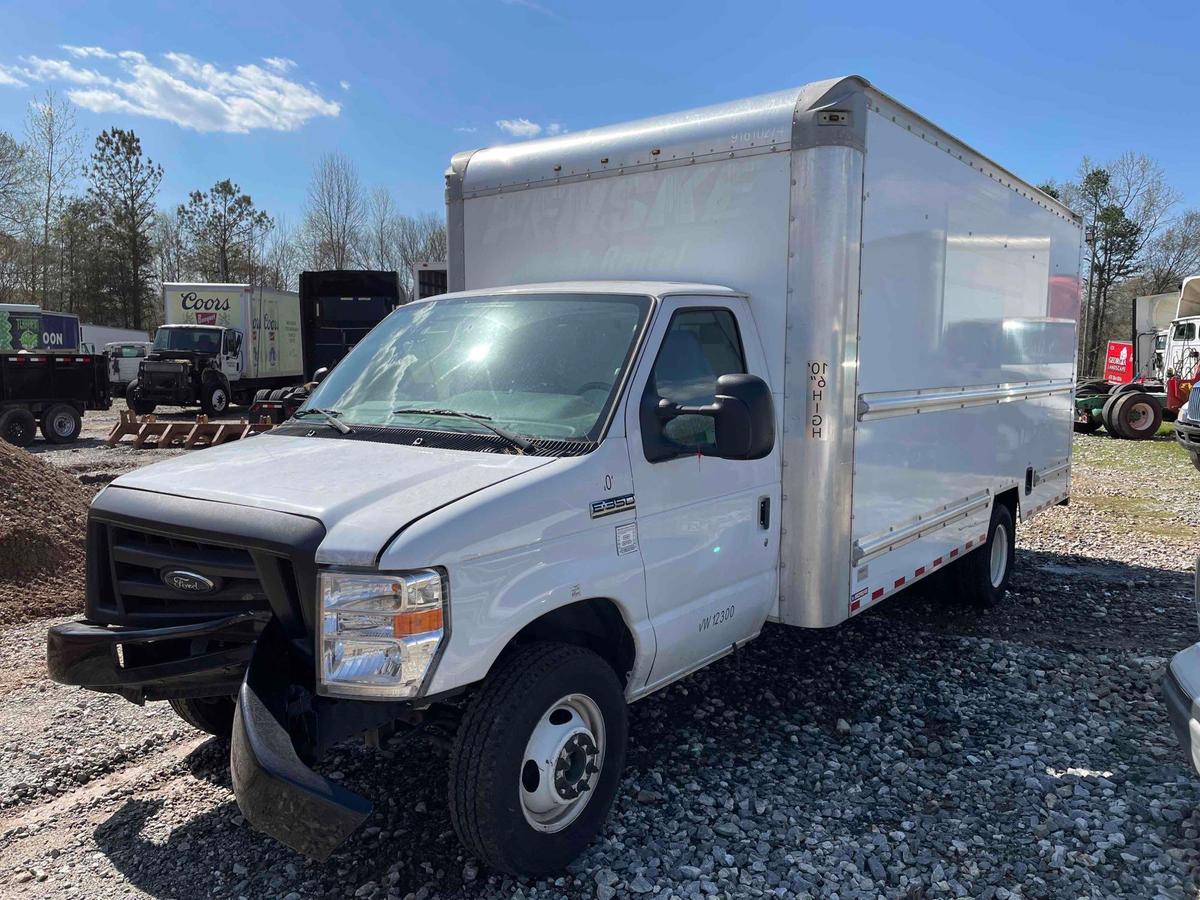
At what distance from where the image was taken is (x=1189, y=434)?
11812 millimetres

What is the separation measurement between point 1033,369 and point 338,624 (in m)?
6.04

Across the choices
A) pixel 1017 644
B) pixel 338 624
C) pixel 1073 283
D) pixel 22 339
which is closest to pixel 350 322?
pixel 22 339

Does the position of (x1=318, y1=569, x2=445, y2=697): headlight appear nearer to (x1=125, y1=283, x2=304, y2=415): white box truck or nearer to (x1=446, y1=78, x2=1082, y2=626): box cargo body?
(x1=446, y1=78, x2=1082, y2=626): box cargo body

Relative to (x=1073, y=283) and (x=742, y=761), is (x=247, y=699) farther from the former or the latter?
(x=1073, y=283)

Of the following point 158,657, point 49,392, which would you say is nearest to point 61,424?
point 49,392

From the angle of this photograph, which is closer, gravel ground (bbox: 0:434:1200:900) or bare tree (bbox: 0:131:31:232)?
gravel ground (bbox: 0:434:1200:900)

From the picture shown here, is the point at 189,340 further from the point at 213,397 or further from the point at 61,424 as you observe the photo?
the point at 61,424

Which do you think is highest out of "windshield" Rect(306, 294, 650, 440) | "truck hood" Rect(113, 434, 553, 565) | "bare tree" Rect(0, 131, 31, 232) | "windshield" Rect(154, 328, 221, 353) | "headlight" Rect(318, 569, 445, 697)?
"bare tree" Rect(0, 131, 31, 232)

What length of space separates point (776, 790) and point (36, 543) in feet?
19.5

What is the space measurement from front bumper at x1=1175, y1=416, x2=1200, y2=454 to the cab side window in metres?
10.4

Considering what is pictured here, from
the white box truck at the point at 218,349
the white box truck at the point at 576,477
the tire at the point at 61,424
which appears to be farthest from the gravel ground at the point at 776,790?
the white box truck at the point at 218,349

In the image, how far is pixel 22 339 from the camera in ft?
78.2

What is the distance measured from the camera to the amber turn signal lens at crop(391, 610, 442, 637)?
8.68 ft

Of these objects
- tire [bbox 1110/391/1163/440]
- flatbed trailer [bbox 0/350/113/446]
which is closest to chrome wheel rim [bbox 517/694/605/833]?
flatbed trailer [bbox 0/350/113/446]
